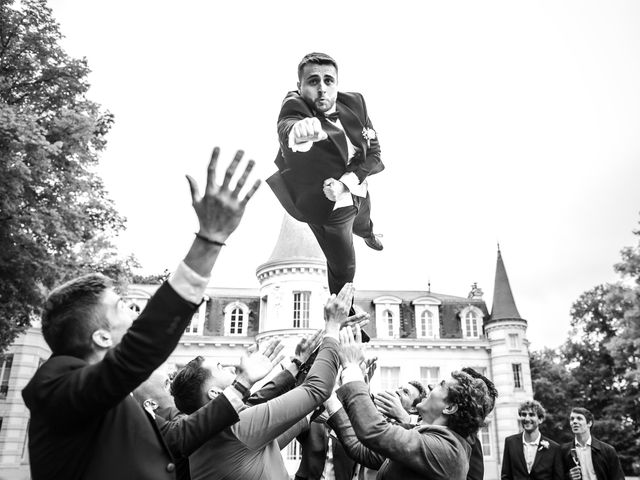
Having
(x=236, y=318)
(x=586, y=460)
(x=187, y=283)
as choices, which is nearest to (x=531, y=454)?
(x=586, y=460)

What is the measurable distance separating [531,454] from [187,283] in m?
7.13

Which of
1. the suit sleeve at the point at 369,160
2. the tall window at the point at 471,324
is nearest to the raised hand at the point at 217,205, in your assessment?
the suit sleeve at the point at 369,160

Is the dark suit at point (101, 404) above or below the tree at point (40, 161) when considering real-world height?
below

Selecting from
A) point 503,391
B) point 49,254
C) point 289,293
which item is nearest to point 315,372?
point 49,254

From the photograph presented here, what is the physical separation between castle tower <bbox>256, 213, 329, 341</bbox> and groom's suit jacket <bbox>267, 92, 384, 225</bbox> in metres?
22.3

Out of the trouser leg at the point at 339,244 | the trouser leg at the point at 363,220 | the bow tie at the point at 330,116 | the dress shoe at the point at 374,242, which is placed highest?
the bow tie at the point at 330,116

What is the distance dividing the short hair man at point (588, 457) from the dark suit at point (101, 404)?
6819mm

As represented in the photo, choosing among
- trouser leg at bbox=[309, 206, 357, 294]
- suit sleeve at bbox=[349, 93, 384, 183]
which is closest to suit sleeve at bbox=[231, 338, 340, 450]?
trouser leg at bbox=[309, 206, 357, 294]

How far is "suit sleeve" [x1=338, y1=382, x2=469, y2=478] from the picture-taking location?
3.38 meters

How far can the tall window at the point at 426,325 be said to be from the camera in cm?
3617

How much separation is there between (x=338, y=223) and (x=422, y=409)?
2317 mm

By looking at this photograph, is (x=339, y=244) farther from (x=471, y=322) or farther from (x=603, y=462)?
(x=471, y=322)

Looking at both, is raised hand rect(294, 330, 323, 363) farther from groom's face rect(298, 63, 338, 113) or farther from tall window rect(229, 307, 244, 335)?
tall window rect(229, 307, 244, 335)

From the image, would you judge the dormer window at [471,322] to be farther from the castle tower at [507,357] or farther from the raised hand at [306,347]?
the raised hand at [306,347]
